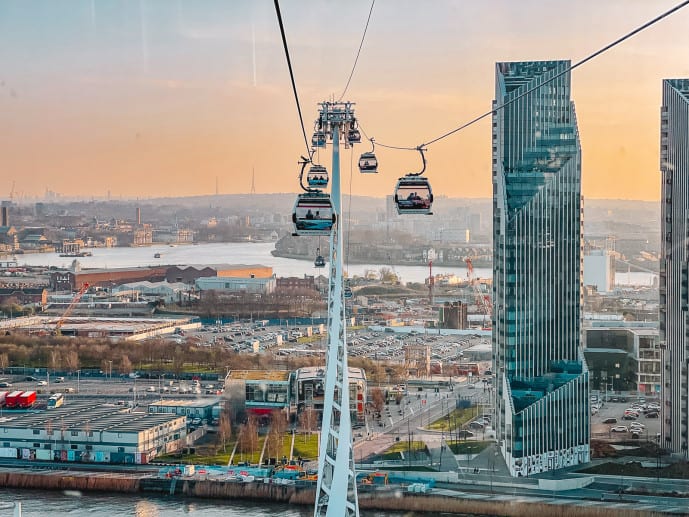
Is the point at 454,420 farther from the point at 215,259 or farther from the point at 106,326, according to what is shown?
the point at 215,259

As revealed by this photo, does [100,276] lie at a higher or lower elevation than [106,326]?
higher

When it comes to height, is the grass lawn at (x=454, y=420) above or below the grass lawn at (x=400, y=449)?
above

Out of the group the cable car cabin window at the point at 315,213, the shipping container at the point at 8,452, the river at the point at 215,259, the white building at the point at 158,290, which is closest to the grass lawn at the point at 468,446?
the shipping container at the point at 8,452

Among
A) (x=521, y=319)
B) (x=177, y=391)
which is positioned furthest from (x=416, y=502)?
(x=177, y=391)

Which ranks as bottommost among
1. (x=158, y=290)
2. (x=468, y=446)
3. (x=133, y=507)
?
(x=133, y=507)

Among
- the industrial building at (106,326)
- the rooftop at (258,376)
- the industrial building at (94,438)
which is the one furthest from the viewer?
the industrial building at (106,326)

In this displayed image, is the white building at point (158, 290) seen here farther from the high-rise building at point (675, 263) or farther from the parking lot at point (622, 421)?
the high-rise building at point (675, 263)

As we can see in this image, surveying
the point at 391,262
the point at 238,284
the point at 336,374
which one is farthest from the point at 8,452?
the point at 391,262
